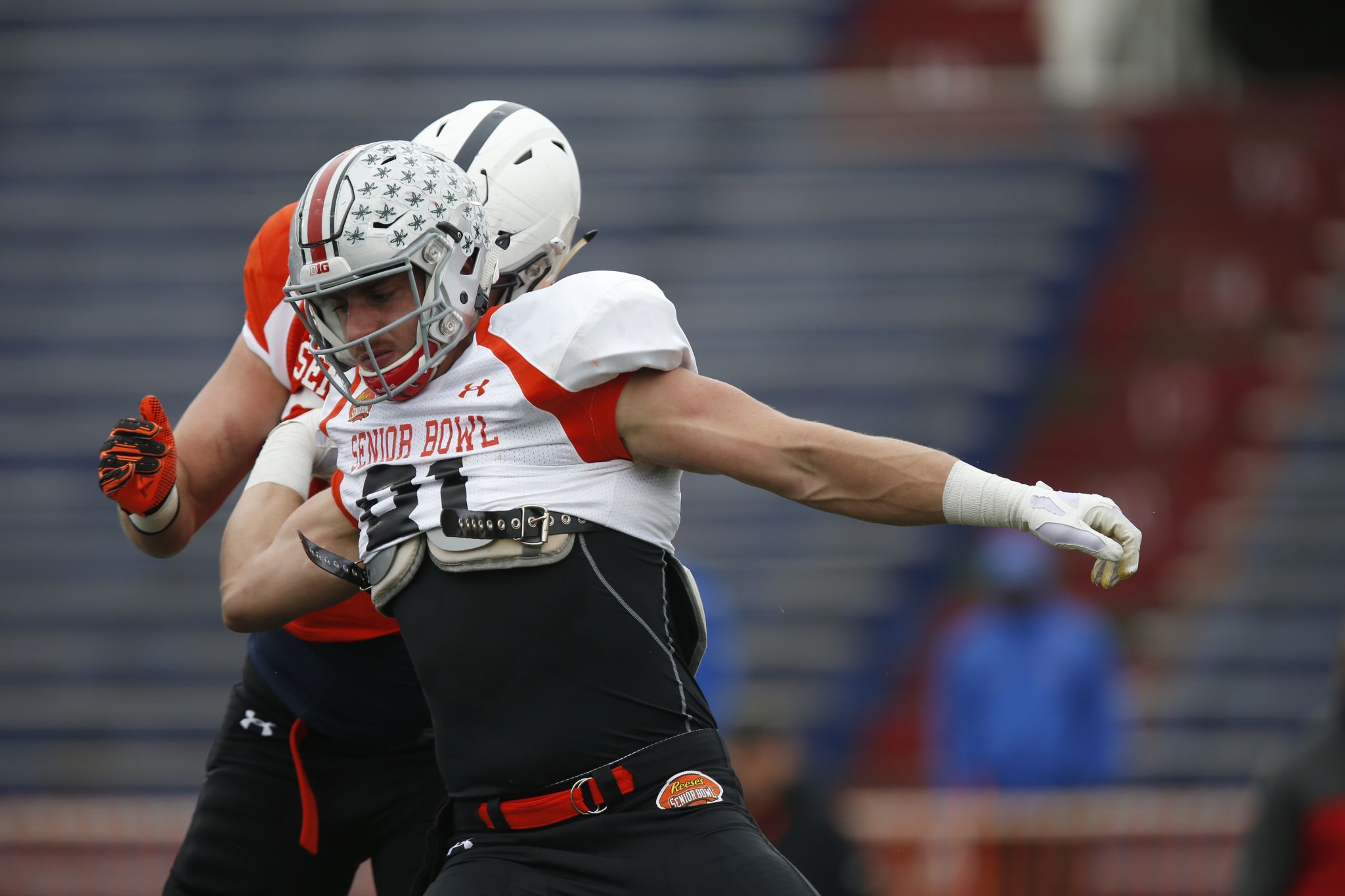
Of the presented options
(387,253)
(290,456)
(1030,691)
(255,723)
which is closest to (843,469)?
(387,253)

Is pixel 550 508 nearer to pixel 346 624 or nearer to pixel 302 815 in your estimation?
pixel 346 624

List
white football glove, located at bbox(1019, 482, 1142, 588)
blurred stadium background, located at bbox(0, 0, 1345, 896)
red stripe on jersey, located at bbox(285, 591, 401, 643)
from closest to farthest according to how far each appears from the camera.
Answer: white football glove, located at bbox(1019, 482, 1142, 588) < red stripe on jersey, located at bbox(285, 591, 401, 643) < blurred stadium background, located at bbox(0, 0, 1345, 896)

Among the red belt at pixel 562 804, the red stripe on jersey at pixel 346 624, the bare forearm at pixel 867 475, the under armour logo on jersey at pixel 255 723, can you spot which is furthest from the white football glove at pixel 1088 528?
the under armour logo on jersey at pixel 255 723

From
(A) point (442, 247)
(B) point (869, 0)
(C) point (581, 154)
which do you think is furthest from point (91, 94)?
(A) point (442, 247)

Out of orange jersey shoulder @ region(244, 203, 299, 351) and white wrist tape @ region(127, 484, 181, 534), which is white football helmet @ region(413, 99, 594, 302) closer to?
orange jersey shoulder @ region(244, 203, 299, 351)

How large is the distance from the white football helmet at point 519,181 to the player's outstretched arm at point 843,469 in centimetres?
69

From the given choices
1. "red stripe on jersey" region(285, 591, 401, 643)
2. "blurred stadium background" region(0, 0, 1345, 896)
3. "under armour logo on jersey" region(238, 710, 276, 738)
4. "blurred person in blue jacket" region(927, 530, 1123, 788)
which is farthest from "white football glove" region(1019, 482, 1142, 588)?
"blurred stadium background" region(0, 0, 1345, 896)

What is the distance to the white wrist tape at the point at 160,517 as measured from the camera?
11.7ft

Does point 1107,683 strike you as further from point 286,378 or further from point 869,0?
point 869,0

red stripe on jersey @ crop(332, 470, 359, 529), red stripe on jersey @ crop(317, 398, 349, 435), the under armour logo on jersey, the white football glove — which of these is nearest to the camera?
the white football glove

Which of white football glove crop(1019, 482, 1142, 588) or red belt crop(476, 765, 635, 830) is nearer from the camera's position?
white football glove crop(1019, 482, 1142, 588)

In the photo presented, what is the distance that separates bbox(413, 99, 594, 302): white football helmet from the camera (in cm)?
344

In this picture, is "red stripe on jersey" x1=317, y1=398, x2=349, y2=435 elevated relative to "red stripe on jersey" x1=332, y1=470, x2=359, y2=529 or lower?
elevated

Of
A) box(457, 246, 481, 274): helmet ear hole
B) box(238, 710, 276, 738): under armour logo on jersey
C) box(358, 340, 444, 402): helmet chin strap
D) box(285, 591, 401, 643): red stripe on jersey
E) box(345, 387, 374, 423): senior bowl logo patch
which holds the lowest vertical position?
box(238, 710, 276, 738): under armour logo on jersey
